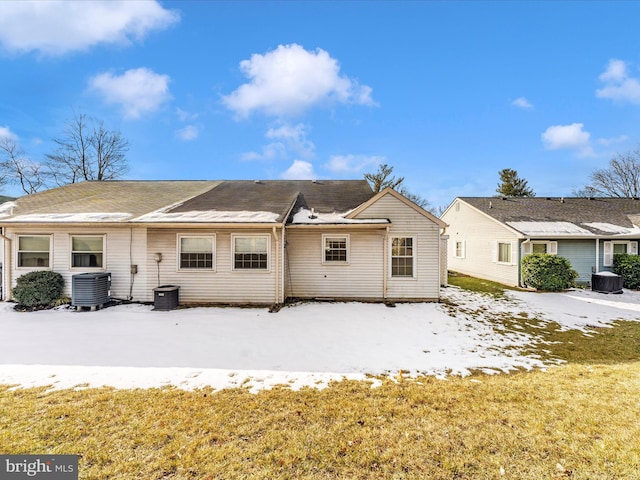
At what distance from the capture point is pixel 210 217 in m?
9.40

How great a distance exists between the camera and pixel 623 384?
434 centimetres

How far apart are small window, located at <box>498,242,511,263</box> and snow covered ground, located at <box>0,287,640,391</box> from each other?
192 inches

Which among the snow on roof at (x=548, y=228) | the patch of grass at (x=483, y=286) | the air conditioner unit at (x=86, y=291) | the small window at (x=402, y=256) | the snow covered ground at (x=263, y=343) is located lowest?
the snow covered ground at (x=263, y=343)

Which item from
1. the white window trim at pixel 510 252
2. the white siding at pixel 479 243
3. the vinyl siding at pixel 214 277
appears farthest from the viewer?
the white siding at pixel 479 243

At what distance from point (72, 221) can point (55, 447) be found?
8885mm

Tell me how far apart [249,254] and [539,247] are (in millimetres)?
14328

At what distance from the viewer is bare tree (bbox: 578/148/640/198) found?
28844mm

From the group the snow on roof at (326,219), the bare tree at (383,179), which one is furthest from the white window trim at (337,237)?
the bare tree at (383,179)

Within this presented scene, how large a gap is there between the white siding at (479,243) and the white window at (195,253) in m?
14.5

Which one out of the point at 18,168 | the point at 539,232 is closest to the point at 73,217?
the point at 539,232

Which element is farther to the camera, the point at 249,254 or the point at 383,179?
the point at 383,179

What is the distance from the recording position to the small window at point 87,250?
9.59m

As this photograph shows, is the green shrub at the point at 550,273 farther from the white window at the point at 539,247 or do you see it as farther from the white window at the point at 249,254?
the white window at the point at 249,254

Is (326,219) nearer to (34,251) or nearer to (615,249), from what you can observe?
(34,251)
